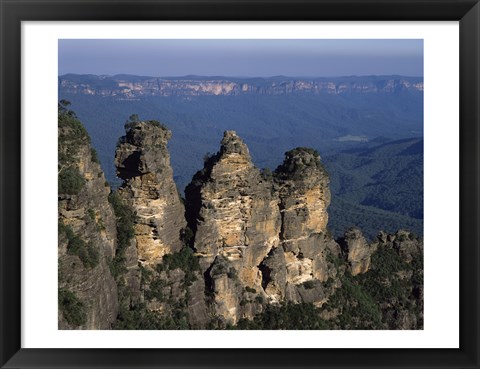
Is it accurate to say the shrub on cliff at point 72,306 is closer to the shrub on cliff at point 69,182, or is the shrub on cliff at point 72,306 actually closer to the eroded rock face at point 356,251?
the shrub on cliff at point 69,182

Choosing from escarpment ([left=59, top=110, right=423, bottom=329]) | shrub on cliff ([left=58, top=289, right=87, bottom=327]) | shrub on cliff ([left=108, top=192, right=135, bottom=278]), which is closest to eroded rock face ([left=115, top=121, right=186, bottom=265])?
escarpment ([left=59, top=110, right=423, bottom=329])

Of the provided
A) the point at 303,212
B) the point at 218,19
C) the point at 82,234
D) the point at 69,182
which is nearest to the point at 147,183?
the point at 303,212

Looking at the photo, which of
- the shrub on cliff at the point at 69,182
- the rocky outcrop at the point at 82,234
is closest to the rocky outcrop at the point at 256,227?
the rocky outcrop at the point at 82,234

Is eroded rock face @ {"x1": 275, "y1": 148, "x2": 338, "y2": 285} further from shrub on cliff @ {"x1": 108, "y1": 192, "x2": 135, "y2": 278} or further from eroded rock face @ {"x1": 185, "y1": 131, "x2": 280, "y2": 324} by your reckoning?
shrub on cliff @ {"x1": 108, "y1": 192, "x2": 135, "y2": 278}

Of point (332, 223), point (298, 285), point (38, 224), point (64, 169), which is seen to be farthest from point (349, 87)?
point (38, 224)

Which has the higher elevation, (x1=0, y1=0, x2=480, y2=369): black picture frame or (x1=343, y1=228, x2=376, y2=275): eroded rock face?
(x1=0, y1=0, x2=480, y2=369): black picture frame

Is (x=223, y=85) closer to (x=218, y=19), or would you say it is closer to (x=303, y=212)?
(x=303, y=212)
